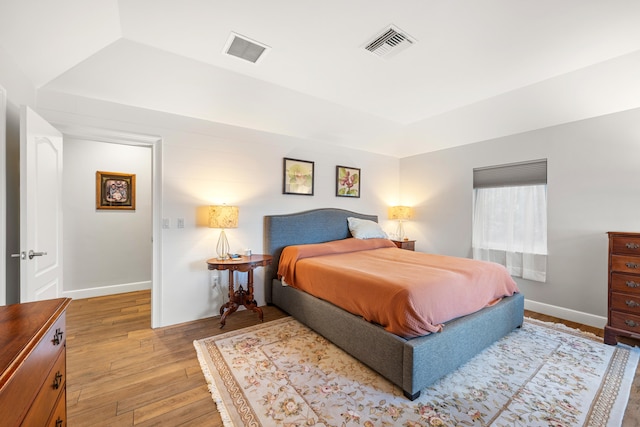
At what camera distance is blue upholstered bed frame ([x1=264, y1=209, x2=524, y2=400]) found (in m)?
1.82

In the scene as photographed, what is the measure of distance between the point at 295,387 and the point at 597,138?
396 centimetres

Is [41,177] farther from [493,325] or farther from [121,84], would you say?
[493,325]

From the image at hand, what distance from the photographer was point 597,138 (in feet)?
9.80

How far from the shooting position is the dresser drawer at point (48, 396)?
0.84m

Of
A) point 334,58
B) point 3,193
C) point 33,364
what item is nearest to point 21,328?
point 33,364

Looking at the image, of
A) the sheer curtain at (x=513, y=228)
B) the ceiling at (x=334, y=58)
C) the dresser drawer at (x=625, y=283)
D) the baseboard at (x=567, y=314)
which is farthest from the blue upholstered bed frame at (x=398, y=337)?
the ceiling at (x=334, y=58)

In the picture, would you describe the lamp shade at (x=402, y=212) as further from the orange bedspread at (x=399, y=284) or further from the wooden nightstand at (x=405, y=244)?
the orange bedspread at (x=399, y=284)

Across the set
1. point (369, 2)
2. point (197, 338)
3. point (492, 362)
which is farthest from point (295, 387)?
point (369, 2)

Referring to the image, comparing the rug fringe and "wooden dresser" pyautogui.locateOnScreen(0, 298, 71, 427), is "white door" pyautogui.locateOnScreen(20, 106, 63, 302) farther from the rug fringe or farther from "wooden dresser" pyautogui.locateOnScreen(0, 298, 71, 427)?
the rug fringe

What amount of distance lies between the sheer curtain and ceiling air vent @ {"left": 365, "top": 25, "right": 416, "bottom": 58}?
2584 millimetres

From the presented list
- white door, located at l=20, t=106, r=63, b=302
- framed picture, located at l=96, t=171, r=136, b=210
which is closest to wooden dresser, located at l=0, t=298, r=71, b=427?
white door, located at l=20, t=106, r=63, b=302

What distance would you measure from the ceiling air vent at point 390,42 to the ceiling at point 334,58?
0.19 feet

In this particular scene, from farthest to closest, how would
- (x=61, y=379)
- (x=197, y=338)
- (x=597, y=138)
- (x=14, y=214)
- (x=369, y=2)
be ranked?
(x=597, y=138), (x=197, y=338), (x=14, y=214), (x=369, y=2), (x=61, y=379)

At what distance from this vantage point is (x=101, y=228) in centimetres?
400
